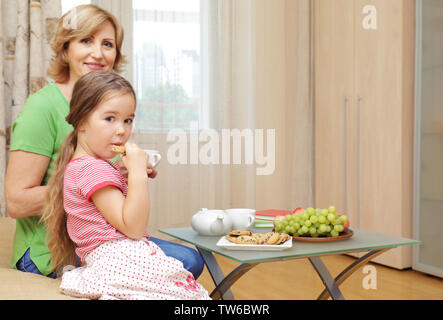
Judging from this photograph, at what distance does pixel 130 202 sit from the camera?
1.08 m

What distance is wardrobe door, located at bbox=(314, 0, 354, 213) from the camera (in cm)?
328

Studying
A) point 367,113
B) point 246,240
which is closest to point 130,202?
point 246,240

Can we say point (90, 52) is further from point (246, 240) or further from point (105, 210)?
point (246, 240)

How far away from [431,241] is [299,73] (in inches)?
62.2

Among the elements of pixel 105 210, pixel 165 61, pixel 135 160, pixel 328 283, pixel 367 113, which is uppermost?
pixel 165 61

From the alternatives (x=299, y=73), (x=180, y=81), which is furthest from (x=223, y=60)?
(x=299, y=73)

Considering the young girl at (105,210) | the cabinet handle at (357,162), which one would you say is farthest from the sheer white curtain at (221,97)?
the young girl at (105,210)

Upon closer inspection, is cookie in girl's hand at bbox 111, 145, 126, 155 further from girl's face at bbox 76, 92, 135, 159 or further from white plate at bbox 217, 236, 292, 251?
white plate at bbox 217, 236, 292, 251

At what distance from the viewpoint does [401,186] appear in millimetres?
2873

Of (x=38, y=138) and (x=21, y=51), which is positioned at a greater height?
(x=21, y=51)

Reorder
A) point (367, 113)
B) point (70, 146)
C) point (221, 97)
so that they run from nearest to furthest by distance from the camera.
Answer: point (70, 146) → point (367, 113) → point (221, 97)

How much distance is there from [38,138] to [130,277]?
1.89ft

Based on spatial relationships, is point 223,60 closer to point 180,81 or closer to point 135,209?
point 180,81

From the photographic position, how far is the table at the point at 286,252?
117cm
